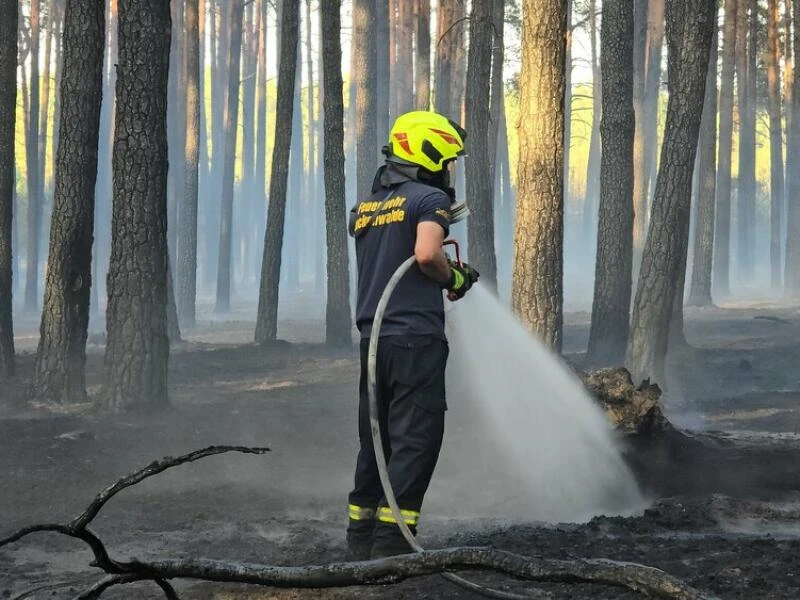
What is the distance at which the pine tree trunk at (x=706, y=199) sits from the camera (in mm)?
26094

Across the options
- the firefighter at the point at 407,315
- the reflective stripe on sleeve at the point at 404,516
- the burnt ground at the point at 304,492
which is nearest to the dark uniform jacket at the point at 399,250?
the firefighter at the point at 407,315

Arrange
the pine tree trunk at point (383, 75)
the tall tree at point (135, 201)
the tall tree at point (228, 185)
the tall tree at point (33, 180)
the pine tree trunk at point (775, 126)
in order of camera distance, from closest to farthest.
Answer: the tall tree at point (135, 201) → the pine tree trunk at point (383, 75) → the tall tree at point (228, 185) → the tall tree at point (33, 180) → the pine tree trunk at point (775, 126)

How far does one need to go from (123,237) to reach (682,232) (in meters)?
6.35

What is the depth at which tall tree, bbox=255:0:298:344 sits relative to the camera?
17.5m

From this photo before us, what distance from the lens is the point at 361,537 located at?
5445mm

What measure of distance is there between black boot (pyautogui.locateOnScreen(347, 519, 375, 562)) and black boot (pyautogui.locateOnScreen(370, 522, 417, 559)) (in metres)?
0.25

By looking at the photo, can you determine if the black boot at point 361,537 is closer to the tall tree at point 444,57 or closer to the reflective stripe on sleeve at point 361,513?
the reflective stripe on sleeve at point 361,513

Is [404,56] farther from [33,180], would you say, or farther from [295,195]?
[295,195]

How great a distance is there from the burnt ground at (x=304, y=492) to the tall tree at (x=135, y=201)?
539 mm

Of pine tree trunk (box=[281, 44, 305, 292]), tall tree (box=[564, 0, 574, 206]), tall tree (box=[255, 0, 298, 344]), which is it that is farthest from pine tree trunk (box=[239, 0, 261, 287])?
tall tree (box=[255, 0, 298, 344])

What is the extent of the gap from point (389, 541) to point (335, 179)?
11977mm

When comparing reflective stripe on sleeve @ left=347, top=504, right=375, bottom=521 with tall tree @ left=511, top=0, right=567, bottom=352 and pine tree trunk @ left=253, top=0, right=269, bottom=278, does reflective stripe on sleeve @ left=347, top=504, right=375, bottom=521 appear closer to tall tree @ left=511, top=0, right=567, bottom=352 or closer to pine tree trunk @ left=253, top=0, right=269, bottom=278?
tall tree @ left=511, top=0, right=567, bottom=352

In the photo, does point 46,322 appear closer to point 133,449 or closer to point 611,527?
point 133,449

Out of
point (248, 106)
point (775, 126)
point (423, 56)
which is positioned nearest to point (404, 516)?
point (423, 56)
